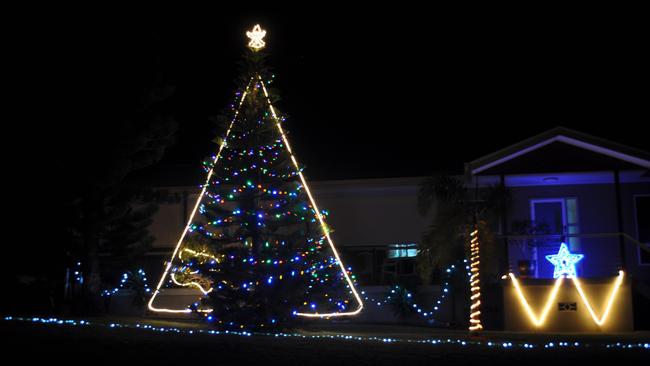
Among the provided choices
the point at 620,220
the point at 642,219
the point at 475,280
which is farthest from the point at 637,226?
the point at 475,280

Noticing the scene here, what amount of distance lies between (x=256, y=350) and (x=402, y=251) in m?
8.72

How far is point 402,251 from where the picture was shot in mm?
17922

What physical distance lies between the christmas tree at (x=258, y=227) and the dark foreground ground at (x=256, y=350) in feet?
4.10

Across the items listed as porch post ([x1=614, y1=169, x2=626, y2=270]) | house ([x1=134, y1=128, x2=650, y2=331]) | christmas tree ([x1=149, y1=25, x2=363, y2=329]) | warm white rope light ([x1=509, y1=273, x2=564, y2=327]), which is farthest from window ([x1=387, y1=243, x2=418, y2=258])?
porch post ([x1=614, y1=169, x2=626, y2=270])

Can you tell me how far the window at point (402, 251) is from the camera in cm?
1659

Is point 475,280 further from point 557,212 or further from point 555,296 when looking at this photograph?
point 557,212

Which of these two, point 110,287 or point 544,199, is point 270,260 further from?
point 544,199

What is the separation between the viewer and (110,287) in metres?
16.6

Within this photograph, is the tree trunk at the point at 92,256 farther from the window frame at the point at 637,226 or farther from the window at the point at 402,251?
the window frame at the point at 637,226

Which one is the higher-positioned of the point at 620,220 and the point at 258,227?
the point at 620,220

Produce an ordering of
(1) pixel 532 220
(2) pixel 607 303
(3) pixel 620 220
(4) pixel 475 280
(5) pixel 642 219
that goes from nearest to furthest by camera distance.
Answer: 1. (4) pixel 475 280
2. (2) pixel 607 303
3. (3) pixel 620 220
4. (1) pixel 532 220
5. (5) pixel 642 219

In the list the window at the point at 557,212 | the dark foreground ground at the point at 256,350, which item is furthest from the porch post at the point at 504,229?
the dark foreground ground at the point at 256,350

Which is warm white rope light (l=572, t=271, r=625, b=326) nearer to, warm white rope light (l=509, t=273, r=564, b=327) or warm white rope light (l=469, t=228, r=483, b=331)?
warm white rope light (l=509, t=273, r=564, b=327)

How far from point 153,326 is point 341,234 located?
686 centimetres
